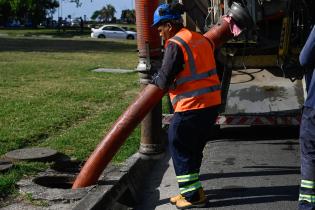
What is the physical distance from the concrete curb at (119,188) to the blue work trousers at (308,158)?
1.73m

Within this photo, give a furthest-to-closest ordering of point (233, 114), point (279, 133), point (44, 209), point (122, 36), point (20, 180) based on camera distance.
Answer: point (122, 36), point (279, 133), point (233, 114), point (20, 180), point (44, 209)

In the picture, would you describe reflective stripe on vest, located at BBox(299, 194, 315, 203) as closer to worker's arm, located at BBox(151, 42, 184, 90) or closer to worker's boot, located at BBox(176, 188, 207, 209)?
worker's boot, located at BBox(176, 188, 207, 209)

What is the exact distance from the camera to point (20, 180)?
19.6 ft

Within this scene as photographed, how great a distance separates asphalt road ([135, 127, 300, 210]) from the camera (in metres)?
5.88

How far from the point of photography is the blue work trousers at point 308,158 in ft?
15.5

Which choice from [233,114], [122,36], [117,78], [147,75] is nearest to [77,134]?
[147,75]

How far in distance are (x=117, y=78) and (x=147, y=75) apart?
28.3 feet

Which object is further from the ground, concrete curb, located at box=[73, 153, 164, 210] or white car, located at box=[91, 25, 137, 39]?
concrete curb, located at box=[73, 153, 164, 210]

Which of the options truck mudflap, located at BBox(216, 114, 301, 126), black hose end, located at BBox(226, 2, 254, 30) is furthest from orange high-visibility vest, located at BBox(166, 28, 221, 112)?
truck mudflap, located at BBox(216, 114, 301, 126)

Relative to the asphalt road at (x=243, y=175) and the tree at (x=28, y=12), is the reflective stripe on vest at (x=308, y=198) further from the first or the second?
the tree at (x=28, y=12)

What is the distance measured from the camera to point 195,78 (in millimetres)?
5566

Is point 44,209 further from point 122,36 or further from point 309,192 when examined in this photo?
point 122,36

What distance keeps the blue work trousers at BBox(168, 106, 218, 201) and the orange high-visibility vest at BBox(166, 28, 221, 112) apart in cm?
7

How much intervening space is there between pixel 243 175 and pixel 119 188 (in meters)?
1.66
